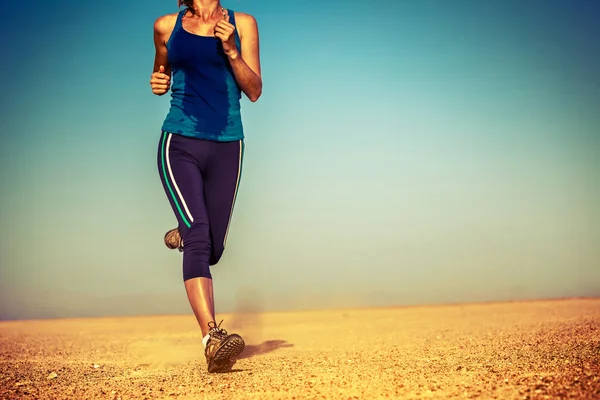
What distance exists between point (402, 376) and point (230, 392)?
2.74 feet

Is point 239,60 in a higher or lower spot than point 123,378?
higher

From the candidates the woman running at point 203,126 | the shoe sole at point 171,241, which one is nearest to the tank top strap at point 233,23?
the woman running at point 203,126

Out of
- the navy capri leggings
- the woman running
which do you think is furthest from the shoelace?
the navy capri leggings

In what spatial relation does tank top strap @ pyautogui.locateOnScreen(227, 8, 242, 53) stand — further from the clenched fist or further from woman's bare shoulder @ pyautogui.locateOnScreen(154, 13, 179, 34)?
the clenched fist

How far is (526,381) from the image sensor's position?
2.40 m

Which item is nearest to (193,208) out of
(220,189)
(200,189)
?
(200,189)

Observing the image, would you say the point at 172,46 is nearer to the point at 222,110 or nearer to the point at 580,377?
the point at 222,110

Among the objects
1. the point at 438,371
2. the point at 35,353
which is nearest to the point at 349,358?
the point at 438,371

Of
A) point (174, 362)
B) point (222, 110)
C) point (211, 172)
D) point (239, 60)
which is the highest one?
point (239, 60)

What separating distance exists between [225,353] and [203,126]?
1.38 metres

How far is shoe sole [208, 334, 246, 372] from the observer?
10.1 feet

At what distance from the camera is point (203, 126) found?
351 centimetres

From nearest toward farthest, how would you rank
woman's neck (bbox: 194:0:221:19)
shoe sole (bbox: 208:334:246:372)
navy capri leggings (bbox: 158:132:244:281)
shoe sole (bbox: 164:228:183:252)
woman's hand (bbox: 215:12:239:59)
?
shoe sole (bbox: 208:334:246:372)
woman's hand (bbox: 215:12:239:59)
navy capri leggings (bbox: 158:132:244:281)
shoe sole (bbox: 164:228:183:252)
woman's neck (bbox: 194:0:221:19)

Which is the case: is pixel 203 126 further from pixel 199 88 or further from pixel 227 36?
pixel 227 36
